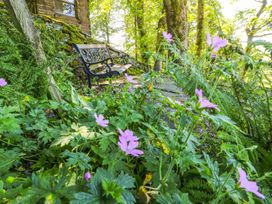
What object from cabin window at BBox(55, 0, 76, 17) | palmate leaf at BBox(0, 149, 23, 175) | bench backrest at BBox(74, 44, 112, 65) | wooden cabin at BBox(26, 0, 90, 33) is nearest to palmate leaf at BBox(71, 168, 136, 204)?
palmate leaf at BBox(0, 149, 23, 175)

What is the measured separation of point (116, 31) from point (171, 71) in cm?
1997

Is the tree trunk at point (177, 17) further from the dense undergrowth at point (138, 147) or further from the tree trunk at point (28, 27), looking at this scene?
the tree trunk at point (28, 27)

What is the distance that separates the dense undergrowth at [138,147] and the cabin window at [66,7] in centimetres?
729

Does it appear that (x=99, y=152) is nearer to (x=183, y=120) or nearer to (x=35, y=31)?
(x=183, y=120)

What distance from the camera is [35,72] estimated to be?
155 centimetres

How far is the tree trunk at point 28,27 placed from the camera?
56.8 inches

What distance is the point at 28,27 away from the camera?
5.05ft

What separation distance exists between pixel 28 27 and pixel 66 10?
7808 millimetres

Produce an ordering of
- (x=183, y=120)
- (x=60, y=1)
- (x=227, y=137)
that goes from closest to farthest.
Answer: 1. (x=183, y=120)
2. (x=227, y=137)
3. (x=60, y=1)

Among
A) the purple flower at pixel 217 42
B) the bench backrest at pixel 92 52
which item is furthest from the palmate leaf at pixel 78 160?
the bench backrest at pixel 92 52

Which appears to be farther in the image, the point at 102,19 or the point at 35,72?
the point at 102,19

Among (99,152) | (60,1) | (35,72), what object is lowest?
(99,152)

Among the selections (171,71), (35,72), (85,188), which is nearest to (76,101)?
(35,72)

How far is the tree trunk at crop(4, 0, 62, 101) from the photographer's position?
1.44 metres
